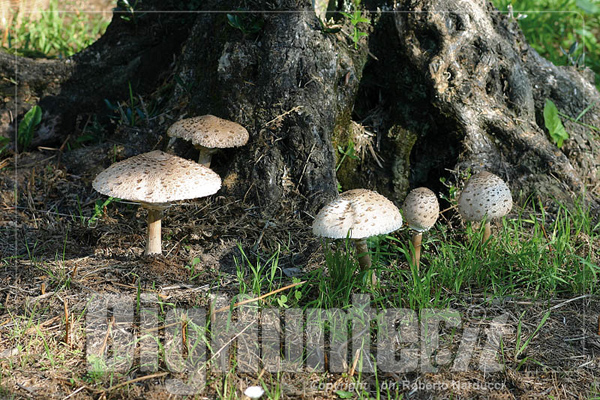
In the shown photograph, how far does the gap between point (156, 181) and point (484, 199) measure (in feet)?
6.72

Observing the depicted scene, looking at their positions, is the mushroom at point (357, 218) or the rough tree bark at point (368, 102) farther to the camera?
the rough tree bark at point (368, 102)

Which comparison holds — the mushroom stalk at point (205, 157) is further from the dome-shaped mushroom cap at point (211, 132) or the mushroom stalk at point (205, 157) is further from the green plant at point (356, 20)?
the green plant at point (356, 20)

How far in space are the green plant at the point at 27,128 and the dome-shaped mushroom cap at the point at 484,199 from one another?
12.6 feet

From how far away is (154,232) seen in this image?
3742 mm

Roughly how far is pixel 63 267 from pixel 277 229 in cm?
143

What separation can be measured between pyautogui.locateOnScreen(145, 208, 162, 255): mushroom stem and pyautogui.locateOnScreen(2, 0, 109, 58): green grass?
11.9ft

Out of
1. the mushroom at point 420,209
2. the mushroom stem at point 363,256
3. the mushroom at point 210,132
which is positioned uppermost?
the mushroom at point 210,132

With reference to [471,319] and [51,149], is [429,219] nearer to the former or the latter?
[471,319]

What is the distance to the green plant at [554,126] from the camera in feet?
16.4

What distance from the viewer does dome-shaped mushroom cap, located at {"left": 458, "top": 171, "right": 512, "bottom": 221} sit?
371cm

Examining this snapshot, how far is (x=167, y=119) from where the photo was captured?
16.1 ft

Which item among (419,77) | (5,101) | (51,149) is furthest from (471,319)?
(5,101)

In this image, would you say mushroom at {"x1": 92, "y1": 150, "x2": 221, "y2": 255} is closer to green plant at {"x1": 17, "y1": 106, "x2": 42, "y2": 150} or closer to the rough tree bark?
the rough tree bark

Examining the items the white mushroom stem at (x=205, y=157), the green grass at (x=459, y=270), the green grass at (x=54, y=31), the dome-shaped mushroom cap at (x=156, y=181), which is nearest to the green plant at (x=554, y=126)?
the green grass at (x=459, y=270)
